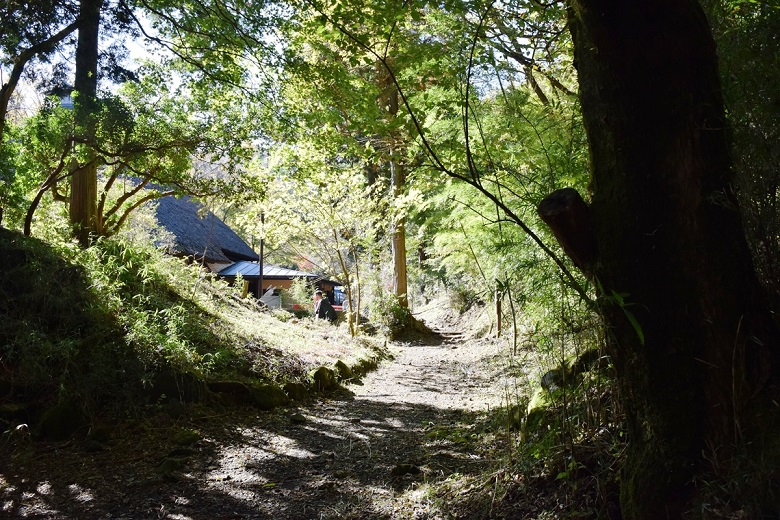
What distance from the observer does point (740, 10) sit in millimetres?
3119

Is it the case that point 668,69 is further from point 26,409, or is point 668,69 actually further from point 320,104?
point 320,104

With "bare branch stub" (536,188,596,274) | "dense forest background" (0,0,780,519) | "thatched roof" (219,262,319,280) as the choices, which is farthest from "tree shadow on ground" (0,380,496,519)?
"thatched roof" (219,262,319,280)

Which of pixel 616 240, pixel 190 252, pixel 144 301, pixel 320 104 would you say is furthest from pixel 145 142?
→ pixel 190 252

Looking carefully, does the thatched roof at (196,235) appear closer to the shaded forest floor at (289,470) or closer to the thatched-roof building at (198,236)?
the thatched-roof building at (198,236)

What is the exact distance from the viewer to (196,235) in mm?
21266

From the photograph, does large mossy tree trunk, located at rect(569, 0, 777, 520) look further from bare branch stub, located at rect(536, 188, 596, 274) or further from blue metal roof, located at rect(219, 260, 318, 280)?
blue metal roof, located at rect(219, 260, 318, 280)

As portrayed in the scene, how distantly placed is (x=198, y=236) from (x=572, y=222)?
2082 cm

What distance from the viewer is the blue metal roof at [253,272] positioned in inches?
954

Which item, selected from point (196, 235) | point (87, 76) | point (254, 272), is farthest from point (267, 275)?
point (87, 76)

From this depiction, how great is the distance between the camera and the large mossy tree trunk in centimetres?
223

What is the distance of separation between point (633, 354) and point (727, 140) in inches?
42.7

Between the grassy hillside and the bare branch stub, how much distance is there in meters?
4.46

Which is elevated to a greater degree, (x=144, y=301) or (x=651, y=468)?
(x=144, y=301)

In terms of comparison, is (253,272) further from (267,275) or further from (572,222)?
(572,222)
